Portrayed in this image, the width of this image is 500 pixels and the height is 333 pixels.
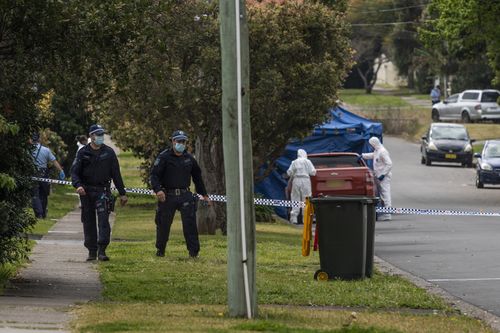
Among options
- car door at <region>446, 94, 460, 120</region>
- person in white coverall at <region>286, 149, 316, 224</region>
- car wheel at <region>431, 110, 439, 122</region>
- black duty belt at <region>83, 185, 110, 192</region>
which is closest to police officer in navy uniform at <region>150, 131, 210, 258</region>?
black duty belt at <region>83, 185, 110, 192</region>

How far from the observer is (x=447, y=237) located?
2378 centimetres

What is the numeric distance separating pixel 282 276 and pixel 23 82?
432 cm

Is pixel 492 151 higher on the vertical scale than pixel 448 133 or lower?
higher

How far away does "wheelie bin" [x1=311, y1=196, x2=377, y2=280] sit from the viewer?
1542 cm

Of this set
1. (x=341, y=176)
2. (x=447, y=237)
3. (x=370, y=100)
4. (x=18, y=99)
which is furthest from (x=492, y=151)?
(x=370, y=100)

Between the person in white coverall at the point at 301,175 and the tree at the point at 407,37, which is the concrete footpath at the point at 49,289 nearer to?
the person in white coverall at the point at 301,175

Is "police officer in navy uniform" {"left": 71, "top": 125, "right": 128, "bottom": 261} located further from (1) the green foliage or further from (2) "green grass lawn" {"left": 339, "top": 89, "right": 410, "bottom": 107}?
(2) "green grass lawn" {"left": 339, "top": 89, "right": 410, "bottom": 107}

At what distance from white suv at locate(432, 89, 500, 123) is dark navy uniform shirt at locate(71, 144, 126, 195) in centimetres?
4626

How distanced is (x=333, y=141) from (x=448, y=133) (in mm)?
17765

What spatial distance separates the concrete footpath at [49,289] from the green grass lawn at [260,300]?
0.20m

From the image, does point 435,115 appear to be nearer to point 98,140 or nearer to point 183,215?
point 183,215

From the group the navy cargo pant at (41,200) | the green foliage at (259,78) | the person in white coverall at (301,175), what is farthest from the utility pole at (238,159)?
the person in white coverall at (301,175)

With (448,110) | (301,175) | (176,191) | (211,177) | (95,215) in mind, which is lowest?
(448,110)

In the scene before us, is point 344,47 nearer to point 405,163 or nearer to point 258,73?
point 258,73
